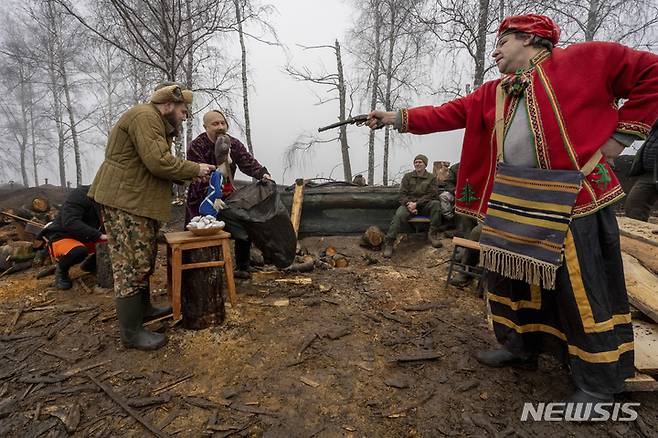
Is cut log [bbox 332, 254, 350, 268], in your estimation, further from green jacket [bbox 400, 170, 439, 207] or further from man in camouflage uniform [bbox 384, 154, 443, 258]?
green jacket [bbox 400, 170, 439, 207]

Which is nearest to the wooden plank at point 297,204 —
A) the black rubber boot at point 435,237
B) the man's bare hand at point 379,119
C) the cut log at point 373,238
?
the cut log at point 373,238

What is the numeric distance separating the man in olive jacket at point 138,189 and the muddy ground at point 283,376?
389mm

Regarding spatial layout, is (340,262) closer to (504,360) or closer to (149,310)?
(149,310)

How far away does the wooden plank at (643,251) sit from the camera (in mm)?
3096

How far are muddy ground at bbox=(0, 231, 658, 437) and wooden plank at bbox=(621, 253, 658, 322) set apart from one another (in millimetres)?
690

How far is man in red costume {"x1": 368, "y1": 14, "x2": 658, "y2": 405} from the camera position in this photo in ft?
6.06

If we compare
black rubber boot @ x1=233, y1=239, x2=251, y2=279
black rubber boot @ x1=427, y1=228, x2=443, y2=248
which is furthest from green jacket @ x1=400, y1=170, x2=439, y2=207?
black rubber boot @ x1=233, y1=239, x2=251, y2=279

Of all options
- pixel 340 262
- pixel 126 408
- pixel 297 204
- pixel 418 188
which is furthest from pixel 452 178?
pixel 126 408

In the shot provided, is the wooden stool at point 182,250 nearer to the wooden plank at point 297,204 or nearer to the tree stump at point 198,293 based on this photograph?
the tree stump at point 198,293

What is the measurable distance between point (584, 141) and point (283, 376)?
2.33 m

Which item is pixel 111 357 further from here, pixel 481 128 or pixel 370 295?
pixel 481 128

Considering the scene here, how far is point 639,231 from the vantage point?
12.3 ft

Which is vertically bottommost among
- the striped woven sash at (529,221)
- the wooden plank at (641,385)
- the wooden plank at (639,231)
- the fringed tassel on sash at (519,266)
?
the wooden plank at (641,385)

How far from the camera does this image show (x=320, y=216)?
6.91 m
